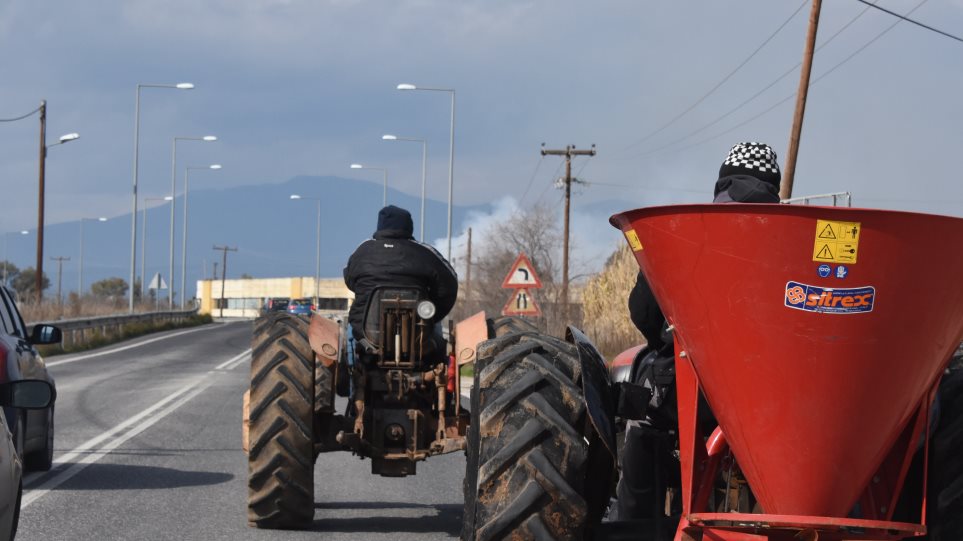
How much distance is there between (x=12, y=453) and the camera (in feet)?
A: 15.7

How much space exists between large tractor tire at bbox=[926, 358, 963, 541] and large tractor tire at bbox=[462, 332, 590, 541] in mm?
1395

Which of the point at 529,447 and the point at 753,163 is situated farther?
the point at 529,447

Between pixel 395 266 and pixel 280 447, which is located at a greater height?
pixel 395 266

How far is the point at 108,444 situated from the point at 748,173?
397 inches

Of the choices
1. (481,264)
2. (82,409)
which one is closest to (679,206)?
(82,409)

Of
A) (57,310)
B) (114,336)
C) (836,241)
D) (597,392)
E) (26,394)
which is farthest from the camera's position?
(114,336)

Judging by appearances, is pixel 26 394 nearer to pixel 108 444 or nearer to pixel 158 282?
pixel 108 444

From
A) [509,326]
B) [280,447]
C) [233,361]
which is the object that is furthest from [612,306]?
[280,447]

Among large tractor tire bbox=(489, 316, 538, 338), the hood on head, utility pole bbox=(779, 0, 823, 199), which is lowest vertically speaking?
large tractor tire bbox=(489, 316, 538, 338)

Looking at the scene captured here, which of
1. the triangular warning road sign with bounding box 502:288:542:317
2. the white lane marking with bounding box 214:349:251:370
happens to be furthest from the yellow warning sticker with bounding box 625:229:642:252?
the white lane marking with bounding box 214:349:251:370

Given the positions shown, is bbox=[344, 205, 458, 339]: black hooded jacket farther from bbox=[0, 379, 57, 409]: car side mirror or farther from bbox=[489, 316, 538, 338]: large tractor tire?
bbox=[0, 379, 57, 409]: car side mirror

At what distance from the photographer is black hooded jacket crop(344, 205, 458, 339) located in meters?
8.93

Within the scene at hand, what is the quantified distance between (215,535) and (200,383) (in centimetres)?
1612

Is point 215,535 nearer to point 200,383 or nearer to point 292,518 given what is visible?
point 292,518
